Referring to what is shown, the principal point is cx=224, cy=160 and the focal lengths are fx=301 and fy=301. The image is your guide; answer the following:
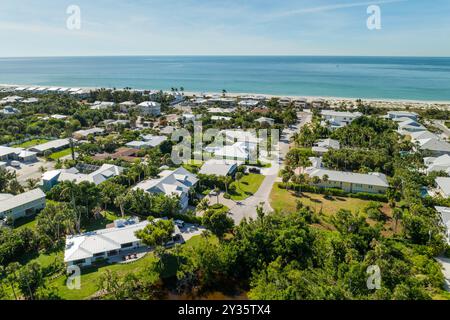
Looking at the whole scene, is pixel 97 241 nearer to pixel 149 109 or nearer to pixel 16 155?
pixel 16 155

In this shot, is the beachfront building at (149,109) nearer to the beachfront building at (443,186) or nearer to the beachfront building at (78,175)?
the beachfront building at (78,175)

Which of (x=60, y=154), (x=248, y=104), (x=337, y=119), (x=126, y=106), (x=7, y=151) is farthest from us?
(x=248, y=104)

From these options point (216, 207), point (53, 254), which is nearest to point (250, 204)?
point (216, 207)

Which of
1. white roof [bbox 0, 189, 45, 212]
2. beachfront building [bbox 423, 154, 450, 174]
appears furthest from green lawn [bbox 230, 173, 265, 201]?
beachfront building [bbox 423, 154, 450, 174]

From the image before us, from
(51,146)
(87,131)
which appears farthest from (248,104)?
(51,146)

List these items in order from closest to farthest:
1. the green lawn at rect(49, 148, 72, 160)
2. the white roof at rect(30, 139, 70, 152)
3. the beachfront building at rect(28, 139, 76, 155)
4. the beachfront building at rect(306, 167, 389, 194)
Answer: the beachfront building at rect(306, 167, 389, 194) → the green lawn at rect(49, 148, 72, 160) → the beachfront building at rect(28, 139, 76, 155) → the white roof at rect(30, 139, 70, 152)

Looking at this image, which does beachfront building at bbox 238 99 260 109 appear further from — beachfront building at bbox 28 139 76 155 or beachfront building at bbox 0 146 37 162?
beachfront building at bbox 0 146 37 162

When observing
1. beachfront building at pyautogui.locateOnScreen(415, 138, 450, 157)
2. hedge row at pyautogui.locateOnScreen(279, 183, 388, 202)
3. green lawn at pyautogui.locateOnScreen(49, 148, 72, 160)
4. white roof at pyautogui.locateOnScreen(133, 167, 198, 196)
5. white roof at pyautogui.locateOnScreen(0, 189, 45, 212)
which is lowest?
hedge row at pyautogui.locateOnScreen(279, 183, 388, 202)
